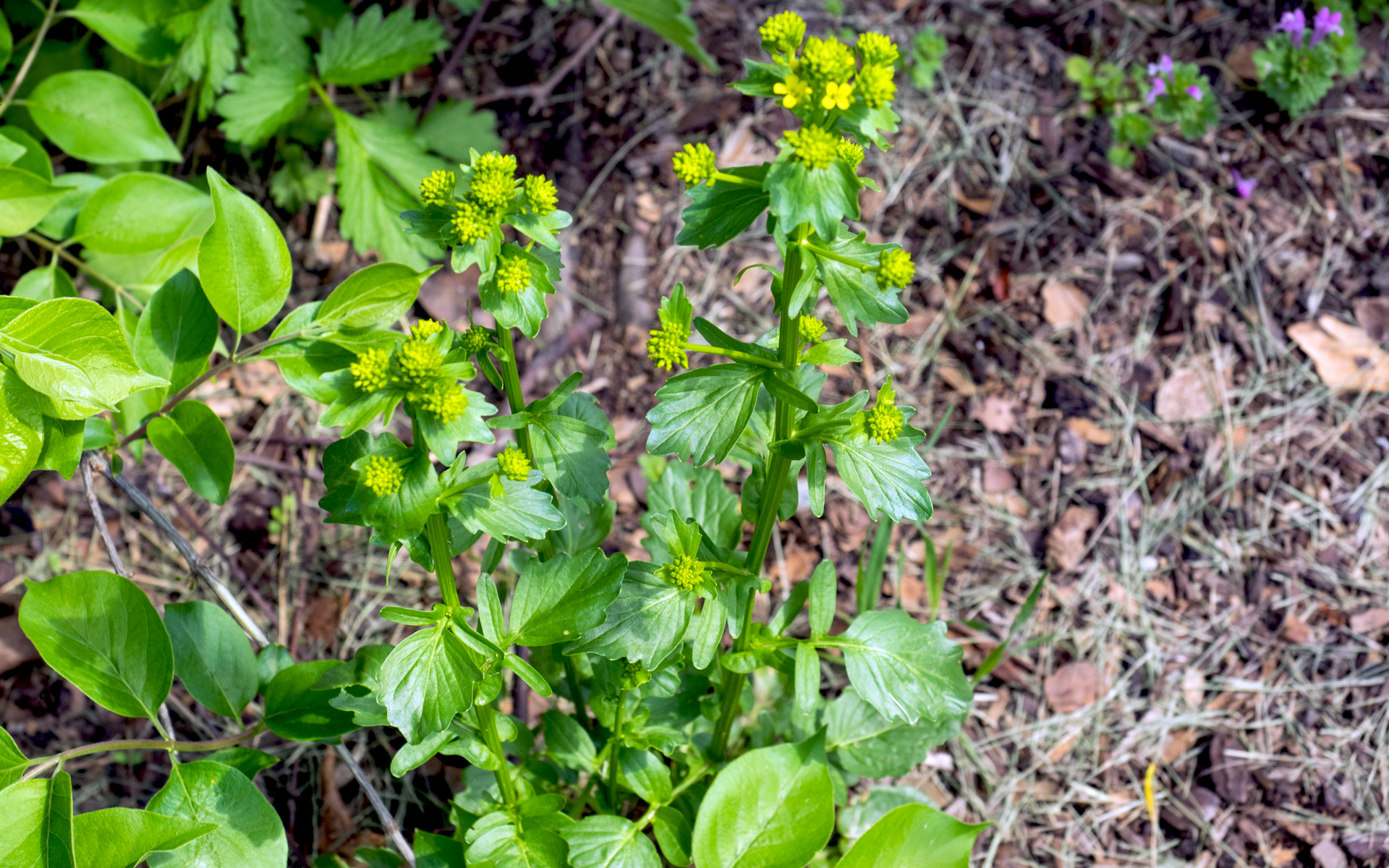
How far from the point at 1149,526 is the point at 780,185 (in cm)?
204

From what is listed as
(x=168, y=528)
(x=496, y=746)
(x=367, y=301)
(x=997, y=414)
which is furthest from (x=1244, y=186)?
(x=168, y=528)

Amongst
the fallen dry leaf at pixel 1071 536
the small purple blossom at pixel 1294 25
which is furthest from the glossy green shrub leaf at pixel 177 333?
the small purple blossom at pixel 1294 25

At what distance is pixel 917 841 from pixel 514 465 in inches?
39.1

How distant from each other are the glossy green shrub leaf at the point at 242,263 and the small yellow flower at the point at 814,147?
919mm

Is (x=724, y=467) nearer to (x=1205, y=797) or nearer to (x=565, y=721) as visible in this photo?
(x=565, y=721)

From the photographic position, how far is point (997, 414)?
283 cm

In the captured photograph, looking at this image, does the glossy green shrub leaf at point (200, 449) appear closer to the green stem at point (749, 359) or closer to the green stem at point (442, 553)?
the green stem at point (442, 553)

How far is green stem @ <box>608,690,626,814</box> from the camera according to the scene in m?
1.57

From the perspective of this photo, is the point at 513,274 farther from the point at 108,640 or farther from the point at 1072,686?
the point at 1072,686

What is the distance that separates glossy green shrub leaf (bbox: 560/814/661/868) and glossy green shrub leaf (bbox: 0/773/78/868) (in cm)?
73

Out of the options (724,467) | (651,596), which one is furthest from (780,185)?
(724,467)

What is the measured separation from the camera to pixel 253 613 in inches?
98.8

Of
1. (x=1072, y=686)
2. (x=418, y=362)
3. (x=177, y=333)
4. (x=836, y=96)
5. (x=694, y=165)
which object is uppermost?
(x=836, y=96)

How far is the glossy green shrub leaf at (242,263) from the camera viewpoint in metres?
1.58
